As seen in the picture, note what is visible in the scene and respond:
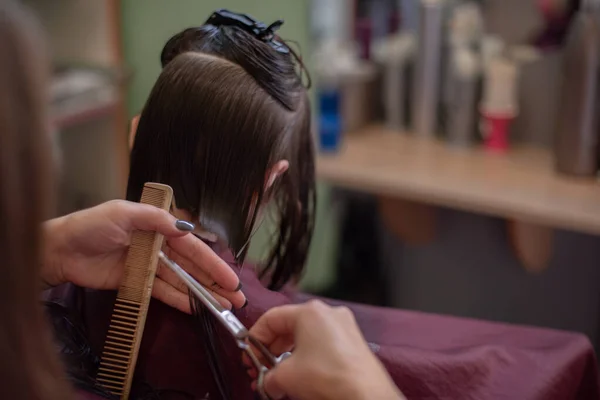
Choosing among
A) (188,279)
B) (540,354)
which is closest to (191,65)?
(188,279)

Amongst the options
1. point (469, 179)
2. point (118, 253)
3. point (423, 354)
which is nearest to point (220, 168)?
point (118, 253)

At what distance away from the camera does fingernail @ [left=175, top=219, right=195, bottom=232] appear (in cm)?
73

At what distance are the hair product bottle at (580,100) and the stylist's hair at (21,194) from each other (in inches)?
56.8

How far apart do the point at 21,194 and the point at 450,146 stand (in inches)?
65.3

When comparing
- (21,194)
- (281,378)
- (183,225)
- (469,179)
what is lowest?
(469,179)

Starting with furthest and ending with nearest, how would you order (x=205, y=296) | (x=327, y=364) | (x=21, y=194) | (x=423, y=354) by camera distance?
(x=423, y=354) → (x=205, y=296) → (x=327, y=364) → (x=21, y=194)

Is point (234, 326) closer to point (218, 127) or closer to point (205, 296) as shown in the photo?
point (205, 296)

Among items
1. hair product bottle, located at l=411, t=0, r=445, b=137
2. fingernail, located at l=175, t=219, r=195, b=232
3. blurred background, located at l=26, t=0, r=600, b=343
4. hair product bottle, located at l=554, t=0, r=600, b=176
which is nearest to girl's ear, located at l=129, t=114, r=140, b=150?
fingernail, located at l=175, t=219, r=195, b=232

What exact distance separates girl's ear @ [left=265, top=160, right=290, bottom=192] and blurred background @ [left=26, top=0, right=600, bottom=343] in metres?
0.54

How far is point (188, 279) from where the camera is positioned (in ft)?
2.49

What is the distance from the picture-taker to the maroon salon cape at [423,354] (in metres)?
0.81

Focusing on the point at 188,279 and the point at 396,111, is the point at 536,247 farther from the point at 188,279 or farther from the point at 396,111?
the point at 188,279

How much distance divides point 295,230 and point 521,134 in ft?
4.29

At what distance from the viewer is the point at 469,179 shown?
1.78 m
